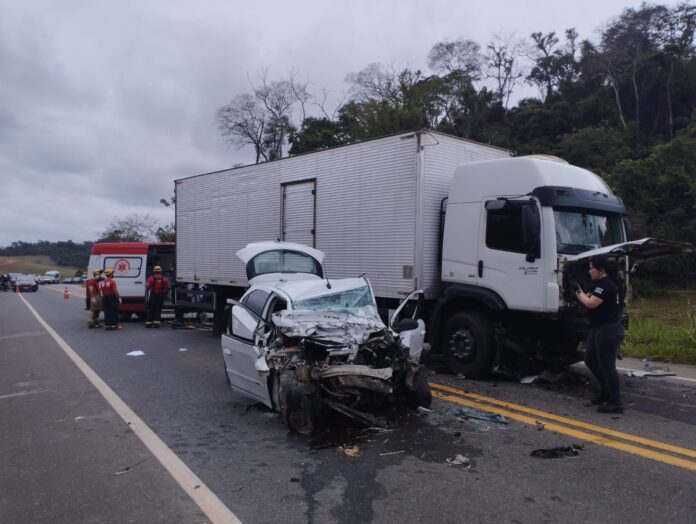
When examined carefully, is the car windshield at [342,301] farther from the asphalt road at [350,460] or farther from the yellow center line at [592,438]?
the yellow center line at [592,438]

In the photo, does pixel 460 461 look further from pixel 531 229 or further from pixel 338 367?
pixel 531 229

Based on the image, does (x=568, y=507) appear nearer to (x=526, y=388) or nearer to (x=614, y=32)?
(x=526, y=388)

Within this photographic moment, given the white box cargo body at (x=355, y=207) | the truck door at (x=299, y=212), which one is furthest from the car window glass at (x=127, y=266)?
the truck door at (x=299, y=212)

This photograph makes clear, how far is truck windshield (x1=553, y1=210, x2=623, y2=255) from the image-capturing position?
24.4 feet

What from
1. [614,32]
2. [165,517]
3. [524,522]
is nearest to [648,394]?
[524,522]

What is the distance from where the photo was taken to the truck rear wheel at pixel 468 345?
7.86 meters

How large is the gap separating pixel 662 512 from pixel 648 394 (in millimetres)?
3858

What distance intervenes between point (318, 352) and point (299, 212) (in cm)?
590

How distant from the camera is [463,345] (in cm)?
817

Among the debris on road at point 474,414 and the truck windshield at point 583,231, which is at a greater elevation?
the truck windshield at point 583,231

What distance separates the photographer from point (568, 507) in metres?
3.83

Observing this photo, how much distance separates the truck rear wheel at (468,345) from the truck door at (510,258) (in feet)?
1.70

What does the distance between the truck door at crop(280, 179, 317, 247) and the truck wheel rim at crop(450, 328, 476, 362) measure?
142 inches

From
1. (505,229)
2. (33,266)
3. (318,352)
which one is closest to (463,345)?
(505,229)
